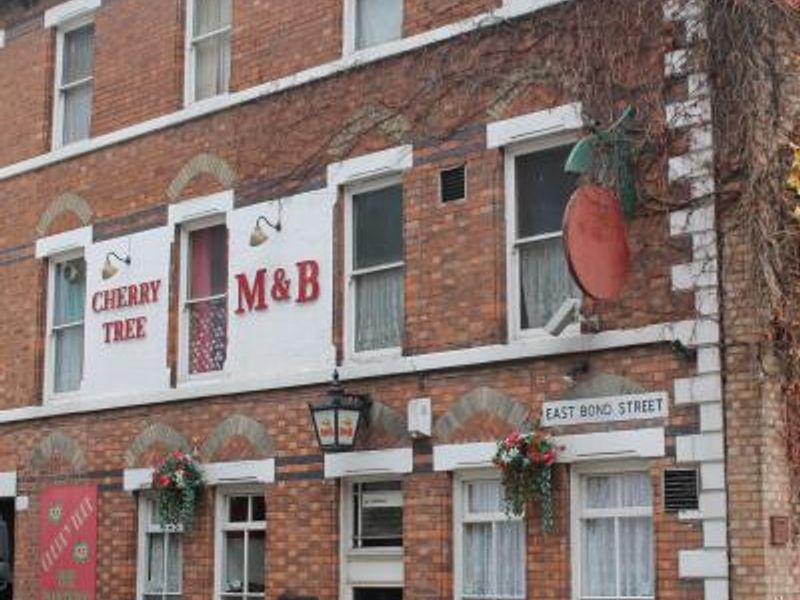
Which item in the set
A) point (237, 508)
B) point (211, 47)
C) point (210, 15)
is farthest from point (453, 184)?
point (210, 15)

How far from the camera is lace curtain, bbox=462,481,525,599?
14.1 metres

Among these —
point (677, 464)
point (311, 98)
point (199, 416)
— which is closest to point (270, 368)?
point (199, 416)

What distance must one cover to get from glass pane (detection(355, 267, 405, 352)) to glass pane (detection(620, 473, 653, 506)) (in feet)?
10.0

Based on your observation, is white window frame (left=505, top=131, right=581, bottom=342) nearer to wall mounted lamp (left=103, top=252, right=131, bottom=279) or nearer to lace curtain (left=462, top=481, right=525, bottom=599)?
lace curtain (left=462, top=481, right=525, bottom=599)

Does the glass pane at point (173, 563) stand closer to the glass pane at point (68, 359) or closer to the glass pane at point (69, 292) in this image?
the glass pane at point (68, 359)

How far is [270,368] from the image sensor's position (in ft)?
54.4

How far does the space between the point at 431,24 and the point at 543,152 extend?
1989 millimetres

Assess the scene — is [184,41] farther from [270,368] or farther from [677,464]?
[677,464]

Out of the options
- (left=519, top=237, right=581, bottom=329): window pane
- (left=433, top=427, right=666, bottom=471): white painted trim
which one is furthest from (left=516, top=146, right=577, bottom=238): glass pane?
(left=433, top=427, right=666, bottom=471): white painted trim

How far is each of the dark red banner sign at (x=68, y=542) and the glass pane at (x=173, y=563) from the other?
122cm

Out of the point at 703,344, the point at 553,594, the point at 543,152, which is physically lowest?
the point at 553,594

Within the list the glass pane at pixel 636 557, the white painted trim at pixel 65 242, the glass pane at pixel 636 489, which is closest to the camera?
the glass pane at pixel 636 557

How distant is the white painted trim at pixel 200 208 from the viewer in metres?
17.4

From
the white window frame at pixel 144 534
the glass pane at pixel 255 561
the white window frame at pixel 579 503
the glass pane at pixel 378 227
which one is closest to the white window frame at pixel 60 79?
the white window frame at pixel 144 534
